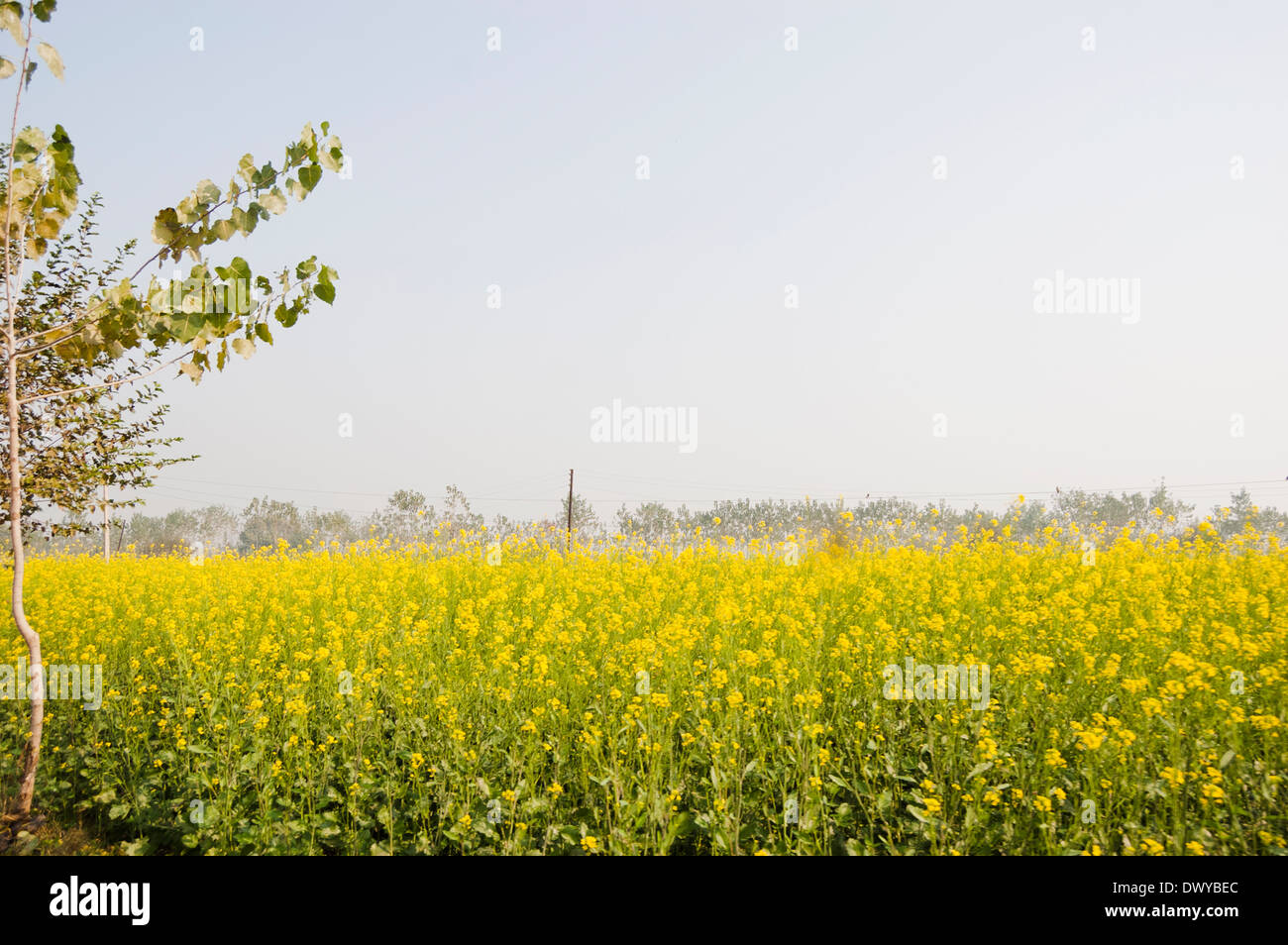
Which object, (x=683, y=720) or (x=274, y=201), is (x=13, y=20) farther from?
(x=683, y=720)

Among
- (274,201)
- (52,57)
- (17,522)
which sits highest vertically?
(52,57)

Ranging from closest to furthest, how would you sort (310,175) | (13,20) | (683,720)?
(13,20) → (310,175) → (683,720)

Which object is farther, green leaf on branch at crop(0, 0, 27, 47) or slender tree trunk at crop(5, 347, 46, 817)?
slender tree trunk at crop(5, 347, 46, 817)

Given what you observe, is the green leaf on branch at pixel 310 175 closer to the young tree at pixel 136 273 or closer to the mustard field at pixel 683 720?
the young tree at pixel 136 273

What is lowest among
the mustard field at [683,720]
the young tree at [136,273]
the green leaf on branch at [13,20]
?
the mustard field at [683,720]

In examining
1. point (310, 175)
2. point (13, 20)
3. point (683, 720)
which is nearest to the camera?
point (13, 20)

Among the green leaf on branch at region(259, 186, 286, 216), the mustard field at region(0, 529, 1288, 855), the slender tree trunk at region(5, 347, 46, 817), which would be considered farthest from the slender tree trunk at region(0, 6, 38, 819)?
the green leaf on branch at region(259, 186, 286, 216)

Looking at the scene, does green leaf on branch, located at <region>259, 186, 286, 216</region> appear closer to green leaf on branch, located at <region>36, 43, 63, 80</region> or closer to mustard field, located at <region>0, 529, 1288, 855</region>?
green leaf on branch, located at <region>36, 43, 63, 80</region>

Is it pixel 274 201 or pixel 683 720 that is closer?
pixel 274 201

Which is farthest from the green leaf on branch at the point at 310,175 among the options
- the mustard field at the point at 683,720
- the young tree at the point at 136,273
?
the mustard field at the point at 683,720

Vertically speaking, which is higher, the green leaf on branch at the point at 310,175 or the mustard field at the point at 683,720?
the green leaf on branch at the point at 310,175

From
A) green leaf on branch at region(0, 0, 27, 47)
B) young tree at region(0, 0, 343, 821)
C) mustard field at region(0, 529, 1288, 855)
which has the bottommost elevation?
mustard field at region(0, 529, 1288, 855)

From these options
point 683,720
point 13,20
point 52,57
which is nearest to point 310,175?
point 52,57
